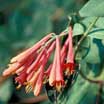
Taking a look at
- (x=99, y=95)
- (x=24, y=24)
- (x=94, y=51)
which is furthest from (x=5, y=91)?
(x=94, y=51)

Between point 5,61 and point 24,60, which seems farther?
point 5,61

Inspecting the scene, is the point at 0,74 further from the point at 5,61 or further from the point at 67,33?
the point at 67,33

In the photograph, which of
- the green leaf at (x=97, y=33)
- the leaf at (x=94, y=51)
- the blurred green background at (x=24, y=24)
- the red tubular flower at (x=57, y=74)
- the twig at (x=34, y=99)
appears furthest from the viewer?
the blurred green background at (x=24, y=24)

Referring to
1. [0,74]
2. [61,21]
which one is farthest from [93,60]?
[61,21]

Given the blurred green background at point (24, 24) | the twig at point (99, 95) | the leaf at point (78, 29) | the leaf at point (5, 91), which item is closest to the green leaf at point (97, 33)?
the leaf at point (78, 29)

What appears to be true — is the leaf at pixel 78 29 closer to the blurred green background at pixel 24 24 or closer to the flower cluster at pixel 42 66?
the flower cluster at pixel 42 66

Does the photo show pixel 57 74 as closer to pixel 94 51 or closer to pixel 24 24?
pixel 94 51

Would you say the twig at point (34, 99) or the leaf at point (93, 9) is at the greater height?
the leaf at point (93, 9)
